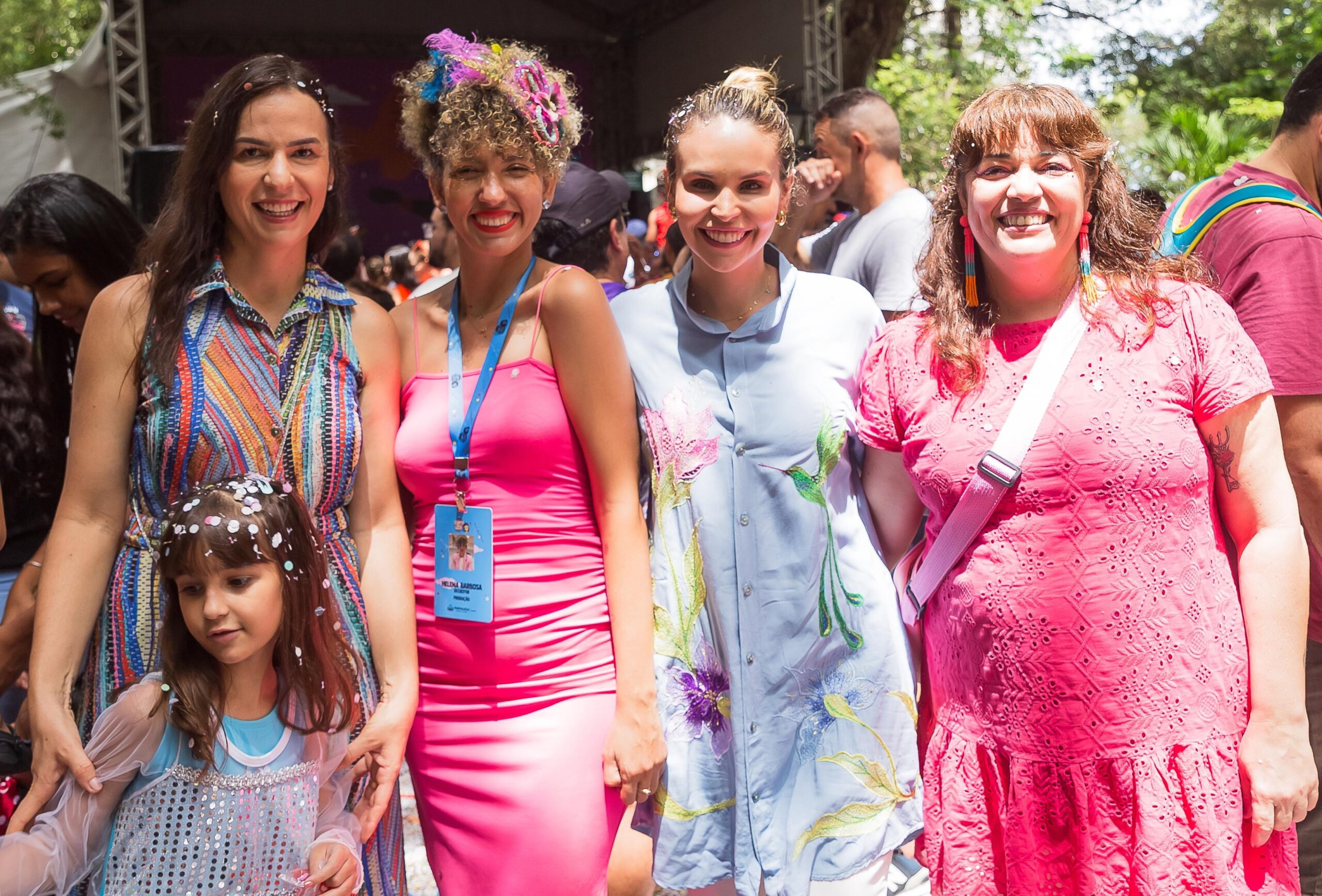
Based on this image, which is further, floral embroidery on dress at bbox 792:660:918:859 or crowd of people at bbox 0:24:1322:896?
floral embroidery on dress at bbox 792:660:918:859

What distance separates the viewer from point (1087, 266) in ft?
6.55

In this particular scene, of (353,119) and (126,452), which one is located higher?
(353,119)

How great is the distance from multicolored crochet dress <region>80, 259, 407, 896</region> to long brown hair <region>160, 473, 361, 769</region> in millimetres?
56

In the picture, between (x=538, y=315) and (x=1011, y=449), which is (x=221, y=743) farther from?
(x=1011, y=449)

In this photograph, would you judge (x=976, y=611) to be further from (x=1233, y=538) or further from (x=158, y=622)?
(x=158, y=622)

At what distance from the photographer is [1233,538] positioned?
1983mm

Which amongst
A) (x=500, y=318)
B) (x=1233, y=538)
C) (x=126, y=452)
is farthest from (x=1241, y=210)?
(x=126, y=452)

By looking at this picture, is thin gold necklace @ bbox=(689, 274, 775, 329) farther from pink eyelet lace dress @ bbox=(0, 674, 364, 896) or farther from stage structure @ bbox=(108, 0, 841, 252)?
stage structure @ bbox=(108, 0, 841, 252)

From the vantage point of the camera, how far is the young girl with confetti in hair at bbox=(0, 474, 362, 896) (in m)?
1.85

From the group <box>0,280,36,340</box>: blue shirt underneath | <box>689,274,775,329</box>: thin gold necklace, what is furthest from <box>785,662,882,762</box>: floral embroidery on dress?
<box>0,280,36,340</box>: blue shirt underneath

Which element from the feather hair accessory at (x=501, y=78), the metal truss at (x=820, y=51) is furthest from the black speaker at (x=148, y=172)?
the feather hair accessory at (x=501, y=78)

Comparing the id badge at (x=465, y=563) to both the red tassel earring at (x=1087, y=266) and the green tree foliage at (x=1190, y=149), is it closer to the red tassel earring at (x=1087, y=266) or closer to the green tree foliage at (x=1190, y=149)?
the red tassel earring at (x=1087, y=266)

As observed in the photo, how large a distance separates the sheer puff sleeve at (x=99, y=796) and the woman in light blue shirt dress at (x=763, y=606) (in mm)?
883

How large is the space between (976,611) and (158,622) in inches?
54.9
